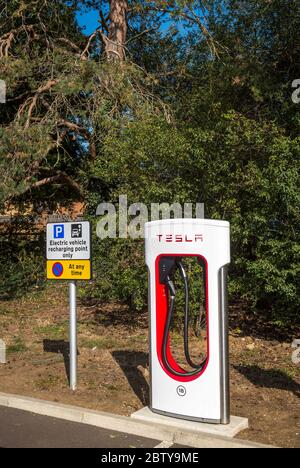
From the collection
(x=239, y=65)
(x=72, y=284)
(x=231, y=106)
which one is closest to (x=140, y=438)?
(x=72, y=284)

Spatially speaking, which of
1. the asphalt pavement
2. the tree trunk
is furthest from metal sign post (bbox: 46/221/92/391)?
the tree trunk

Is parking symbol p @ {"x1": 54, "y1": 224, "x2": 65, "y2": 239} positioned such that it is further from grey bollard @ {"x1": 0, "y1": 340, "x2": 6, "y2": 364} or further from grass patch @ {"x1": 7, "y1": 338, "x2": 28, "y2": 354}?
grass patch @ {"x1": 7, "y1": 338, "x2": 28, "y2": 354}

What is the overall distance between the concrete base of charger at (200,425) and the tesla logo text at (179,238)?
1631 millimetres

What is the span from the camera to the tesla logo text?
4.62 m

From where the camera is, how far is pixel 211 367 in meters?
4.57

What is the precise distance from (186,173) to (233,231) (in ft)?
4.18

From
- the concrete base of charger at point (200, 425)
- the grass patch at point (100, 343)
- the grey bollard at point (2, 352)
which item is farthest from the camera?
the grass patch at point (100, 343)

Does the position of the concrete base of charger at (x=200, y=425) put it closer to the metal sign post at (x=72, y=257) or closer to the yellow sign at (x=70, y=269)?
the metal sign post at (x=72, y=257)

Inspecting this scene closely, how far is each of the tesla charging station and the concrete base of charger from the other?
45 millimetres

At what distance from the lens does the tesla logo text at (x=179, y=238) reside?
462 cm

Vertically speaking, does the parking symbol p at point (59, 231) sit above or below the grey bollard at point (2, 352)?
above

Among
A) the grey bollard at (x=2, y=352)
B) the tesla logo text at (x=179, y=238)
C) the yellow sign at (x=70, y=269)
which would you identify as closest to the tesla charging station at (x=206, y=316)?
the tesla logo text at (x=179, y=238)

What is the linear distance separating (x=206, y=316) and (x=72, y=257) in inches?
76.9

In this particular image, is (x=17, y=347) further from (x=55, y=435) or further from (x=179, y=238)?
(x=179, y=238)
